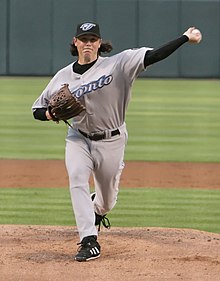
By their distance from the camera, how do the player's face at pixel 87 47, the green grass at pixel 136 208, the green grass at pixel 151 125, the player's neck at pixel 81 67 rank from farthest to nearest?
the green grass at pixel 151 125 → the green grass at pixel 136 208 → the player's neck at pixel 81 67 → the player's face at pixel 87 47

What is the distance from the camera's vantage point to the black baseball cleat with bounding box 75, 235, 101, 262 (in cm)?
675

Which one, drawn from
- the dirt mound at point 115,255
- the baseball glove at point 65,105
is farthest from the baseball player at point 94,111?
the dirt mound at point 115,255

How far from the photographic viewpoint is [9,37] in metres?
27.1

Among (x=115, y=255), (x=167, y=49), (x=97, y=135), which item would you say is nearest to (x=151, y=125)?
(x=97, y=135)

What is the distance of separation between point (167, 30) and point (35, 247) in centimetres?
2059

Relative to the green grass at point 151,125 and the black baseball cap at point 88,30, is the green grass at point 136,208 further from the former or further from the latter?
the green grass at point 151,125

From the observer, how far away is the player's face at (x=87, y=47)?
6945 mm

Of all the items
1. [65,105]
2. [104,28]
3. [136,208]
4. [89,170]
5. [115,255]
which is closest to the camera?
[65,105]

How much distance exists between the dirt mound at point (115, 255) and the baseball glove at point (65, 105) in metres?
1.04

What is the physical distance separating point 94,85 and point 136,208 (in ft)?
9.62

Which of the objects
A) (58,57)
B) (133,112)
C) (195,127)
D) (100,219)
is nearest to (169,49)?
(100,219)

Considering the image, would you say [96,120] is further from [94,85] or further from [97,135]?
[94,85]


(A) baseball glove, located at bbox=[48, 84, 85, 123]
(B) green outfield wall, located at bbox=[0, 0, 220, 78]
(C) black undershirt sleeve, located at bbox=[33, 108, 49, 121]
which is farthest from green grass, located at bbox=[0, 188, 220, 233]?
(B) green outfield wall, located at bbox=[0, 0, 220, 78]

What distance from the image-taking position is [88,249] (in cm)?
677
